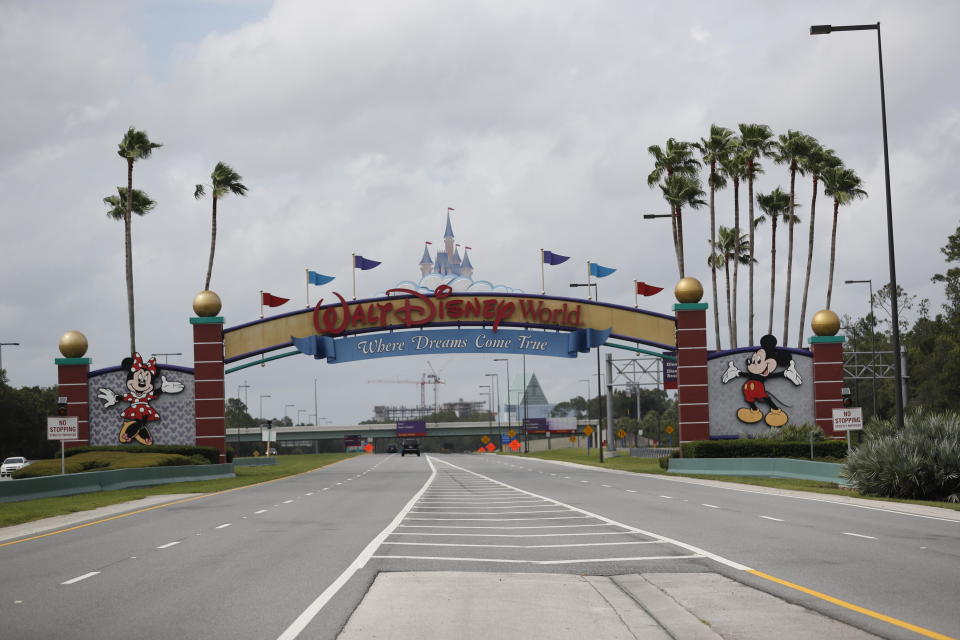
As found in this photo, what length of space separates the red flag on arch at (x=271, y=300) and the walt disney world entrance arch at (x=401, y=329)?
5.37ft

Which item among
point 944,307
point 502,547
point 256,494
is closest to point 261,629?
point 502,547

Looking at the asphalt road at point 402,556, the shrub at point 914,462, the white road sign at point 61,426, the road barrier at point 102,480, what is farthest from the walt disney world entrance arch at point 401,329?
the asphalt road at point 402,556

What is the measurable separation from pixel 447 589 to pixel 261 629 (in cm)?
282

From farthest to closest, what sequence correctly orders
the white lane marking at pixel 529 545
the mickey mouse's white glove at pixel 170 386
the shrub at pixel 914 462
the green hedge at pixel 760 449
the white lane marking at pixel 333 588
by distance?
the mickey mouse's white glove at pixel 170 386, the green hedge at pixel 760 449, the shrub at pixel 914 462, the white lane marking at pixel 529 545, the white lane marking at pixel 333 588

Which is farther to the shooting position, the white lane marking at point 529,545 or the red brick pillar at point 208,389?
the red brick pillar at point 208,389

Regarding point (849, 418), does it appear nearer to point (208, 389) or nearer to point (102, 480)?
point (102, 480)

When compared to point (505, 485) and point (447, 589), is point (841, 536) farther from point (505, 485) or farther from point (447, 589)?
point (505, 485)

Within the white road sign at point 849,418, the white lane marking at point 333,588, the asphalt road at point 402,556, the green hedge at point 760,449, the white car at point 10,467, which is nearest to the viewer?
the white lane marking at point 333,588

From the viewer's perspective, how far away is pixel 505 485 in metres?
40.6

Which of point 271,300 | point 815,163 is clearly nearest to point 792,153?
point 815,163

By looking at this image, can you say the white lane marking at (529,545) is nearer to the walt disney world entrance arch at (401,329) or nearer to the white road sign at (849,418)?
the white road sign at (849,418)

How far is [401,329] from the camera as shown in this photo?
5638 centimetres

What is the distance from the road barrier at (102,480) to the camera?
3286 cm

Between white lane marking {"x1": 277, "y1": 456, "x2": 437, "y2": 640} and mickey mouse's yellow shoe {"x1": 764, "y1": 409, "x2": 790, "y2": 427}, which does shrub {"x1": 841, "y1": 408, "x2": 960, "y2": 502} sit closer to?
white lane marking {"x1": 277, "y1": 456, "x2": 437, "y2": 640}
